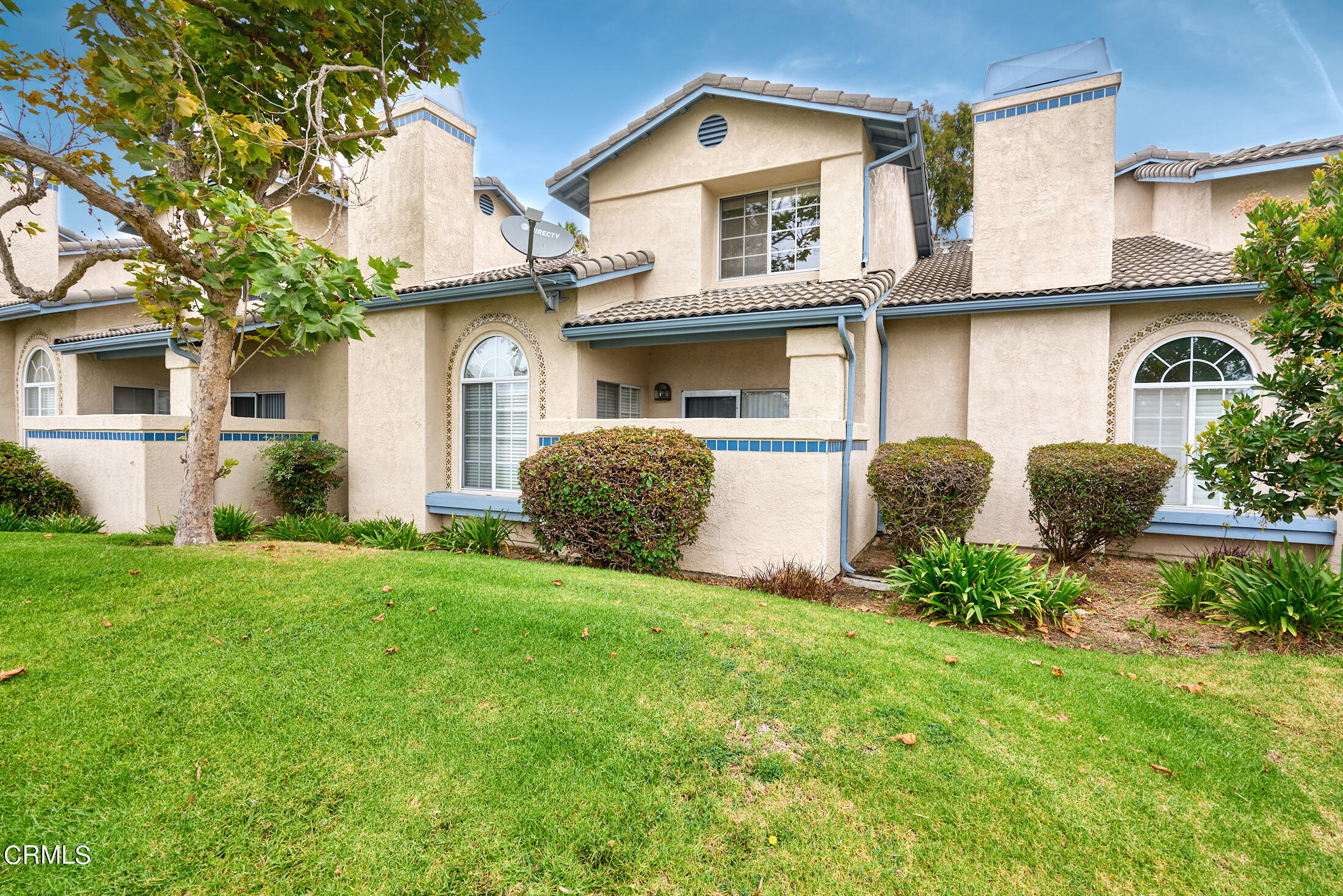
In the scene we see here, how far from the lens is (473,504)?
11.0m

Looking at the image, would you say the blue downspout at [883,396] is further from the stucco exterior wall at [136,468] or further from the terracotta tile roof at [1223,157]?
the stucco exterior wall at [136,468]

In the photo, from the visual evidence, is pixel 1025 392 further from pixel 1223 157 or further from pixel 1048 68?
pixel 1223 157

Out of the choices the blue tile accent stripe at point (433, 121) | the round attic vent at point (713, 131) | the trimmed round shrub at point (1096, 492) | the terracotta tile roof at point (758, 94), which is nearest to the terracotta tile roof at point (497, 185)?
the blue tile accent stripe at point (433, 121)

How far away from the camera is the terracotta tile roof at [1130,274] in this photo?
986 cm

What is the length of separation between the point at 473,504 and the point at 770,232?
24.0 ft

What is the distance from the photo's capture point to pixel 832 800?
3396 millimetres

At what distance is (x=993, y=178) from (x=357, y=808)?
13.1m

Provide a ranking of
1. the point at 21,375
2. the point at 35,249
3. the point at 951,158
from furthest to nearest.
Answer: the point at 951,158 → the point at 35,249 → the point at 21,375

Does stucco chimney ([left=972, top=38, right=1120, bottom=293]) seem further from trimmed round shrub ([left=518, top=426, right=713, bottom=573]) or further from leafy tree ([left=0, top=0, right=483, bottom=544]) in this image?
leafy tree ([left=0, top=0, right=483, bottom=544])

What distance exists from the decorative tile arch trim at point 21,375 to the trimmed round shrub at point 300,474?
30.1 ft

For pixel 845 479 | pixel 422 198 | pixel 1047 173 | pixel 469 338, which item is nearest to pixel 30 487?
pixel 469 338

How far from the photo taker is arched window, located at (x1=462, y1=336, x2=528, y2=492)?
1138cm

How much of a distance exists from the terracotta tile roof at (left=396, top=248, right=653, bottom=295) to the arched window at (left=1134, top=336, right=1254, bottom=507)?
8753 millimetres

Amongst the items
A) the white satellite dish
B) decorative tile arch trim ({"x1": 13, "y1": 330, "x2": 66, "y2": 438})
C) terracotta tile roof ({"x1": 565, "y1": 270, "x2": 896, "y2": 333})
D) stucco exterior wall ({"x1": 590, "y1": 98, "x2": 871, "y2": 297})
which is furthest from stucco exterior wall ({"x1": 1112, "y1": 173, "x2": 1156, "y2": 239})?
decorative tile arch trim ({"x1": 13, "y1": 330, "x2": 66, "y2": 438})
